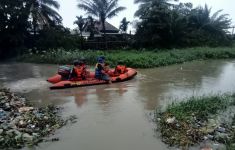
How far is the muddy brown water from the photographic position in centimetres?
705

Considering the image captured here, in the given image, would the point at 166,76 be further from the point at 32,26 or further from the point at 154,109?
the point at 32,26

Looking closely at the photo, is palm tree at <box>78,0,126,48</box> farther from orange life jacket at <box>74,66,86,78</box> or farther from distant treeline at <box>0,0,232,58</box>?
orange life jacket at <box>74,66,86,78</box>

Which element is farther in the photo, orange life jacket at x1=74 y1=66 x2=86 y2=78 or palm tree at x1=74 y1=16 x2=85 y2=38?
palm tree at x1=74 y1=16 x2=85 y2=38

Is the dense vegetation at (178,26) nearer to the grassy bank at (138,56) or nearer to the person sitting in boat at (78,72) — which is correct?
the grassy bank at (138,56)

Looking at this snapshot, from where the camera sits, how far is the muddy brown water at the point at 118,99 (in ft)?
23.1

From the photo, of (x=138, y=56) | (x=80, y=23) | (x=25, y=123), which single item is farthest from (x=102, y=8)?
(x=25, y=123)

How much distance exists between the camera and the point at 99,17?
1153 inches

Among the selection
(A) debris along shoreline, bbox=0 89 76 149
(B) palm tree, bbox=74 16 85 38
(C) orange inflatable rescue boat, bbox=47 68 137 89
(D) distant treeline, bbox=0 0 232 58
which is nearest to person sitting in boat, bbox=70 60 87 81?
(C) orange inflatable rescue boat, bbox=47 68 137 89

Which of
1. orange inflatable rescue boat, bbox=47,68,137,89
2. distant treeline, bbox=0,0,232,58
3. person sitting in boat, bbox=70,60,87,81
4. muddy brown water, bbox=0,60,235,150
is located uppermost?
distant treeline, bbox=0,0,232,58

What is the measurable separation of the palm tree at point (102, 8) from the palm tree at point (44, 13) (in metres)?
2.23

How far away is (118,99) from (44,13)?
735 inches

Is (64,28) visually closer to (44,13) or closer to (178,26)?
(44,13)

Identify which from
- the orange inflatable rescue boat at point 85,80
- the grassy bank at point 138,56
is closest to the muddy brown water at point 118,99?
the orange inflatable rescue boat at point 85,80

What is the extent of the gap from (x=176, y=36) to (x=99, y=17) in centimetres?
→ 702
